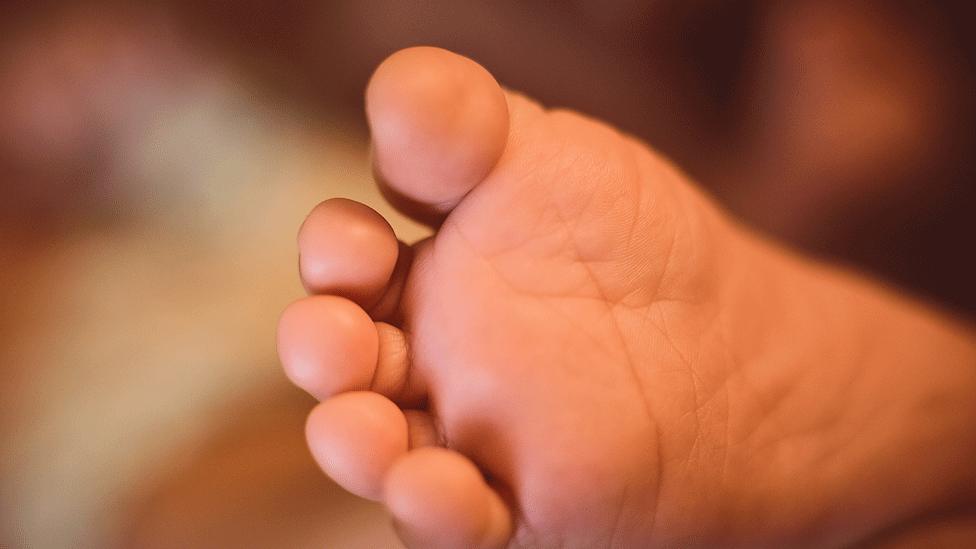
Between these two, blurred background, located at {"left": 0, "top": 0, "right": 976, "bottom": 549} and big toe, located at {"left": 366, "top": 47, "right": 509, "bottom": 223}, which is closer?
big toe, located at {"left": 366, "top": 47, "right": 509, "bottom": 223}

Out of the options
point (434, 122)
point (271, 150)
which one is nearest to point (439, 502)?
point (434, 122)

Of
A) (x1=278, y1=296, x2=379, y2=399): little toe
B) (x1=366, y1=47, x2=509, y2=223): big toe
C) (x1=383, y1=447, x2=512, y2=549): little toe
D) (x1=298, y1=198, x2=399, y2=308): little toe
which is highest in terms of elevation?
→ (x1=366, y1=47, x2=509, y2=223): big toe

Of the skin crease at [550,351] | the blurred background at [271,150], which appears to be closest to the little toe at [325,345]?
the skin crease at [550,351]

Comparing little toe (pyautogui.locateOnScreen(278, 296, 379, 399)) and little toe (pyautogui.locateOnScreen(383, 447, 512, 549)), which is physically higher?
little toe (pyautogui.locateOnScreen(278, 296, 379, 399))

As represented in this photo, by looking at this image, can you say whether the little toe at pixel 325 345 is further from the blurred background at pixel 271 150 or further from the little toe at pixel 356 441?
the blurred background at pixel 271 150

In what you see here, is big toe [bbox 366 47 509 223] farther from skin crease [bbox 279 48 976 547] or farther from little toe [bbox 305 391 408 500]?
little toe [bbox 305 391 408 500]

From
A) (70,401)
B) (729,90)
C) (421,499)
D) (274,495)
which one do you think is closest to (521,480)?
(421,499)

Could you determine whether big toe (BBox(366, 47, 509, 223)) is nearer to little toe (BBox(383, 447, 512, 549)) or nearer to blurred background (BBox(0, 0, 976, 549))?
little toe (BBox(383, 447, 512, 549))

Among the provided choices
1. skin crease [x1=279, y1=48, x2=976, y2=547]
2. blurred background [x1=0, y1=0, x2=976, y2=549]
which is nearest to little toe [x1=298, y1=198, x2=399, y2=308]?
skin crease [x1=279, y1=48, x2=976, y2=547]
